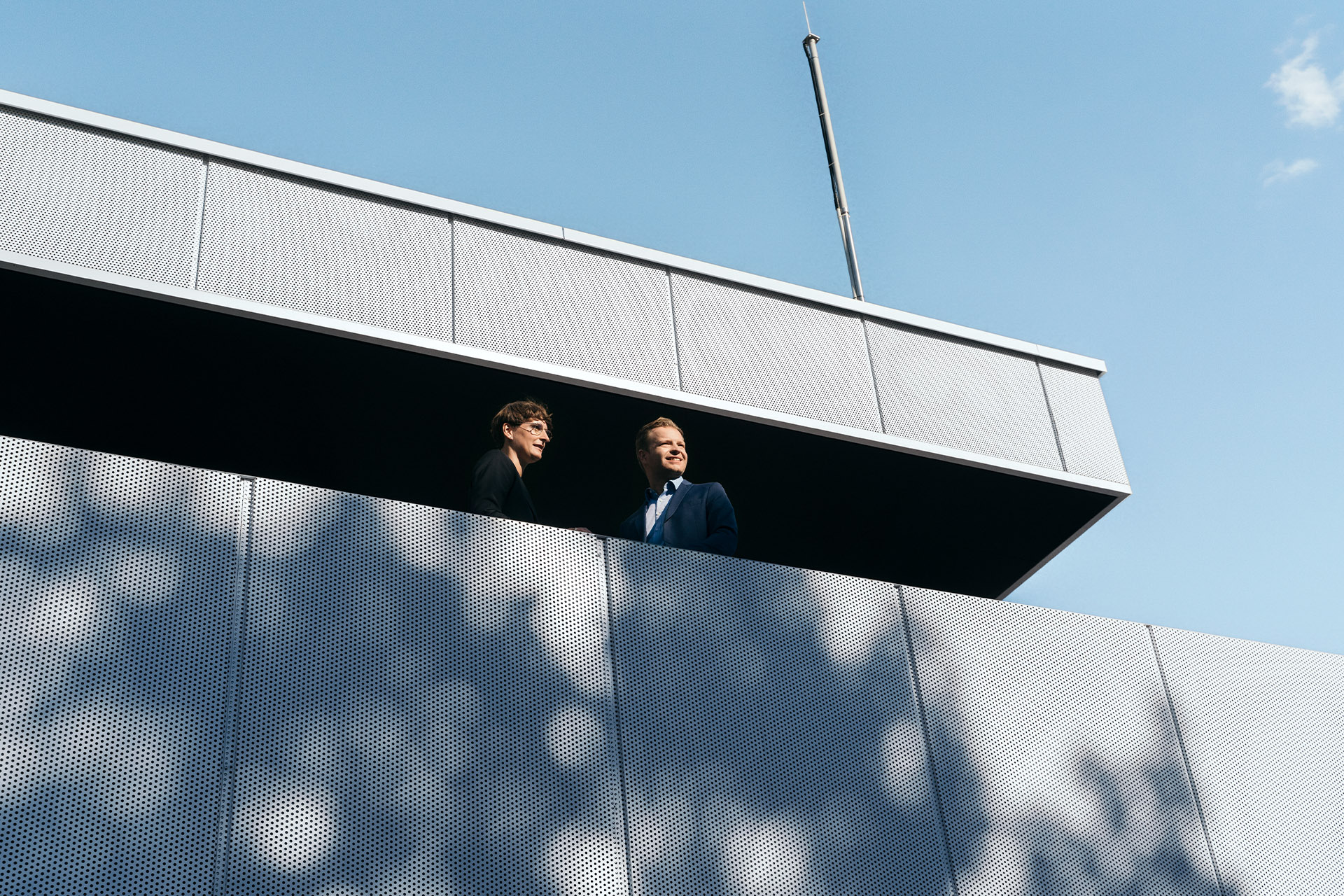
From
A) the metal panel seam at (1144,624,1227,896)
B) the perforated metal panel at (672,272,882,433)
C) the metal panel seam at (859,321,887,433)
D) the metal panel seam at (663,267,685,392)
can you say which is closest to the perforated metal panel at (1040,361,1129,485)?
the metal panel seam at (859,321,887,433)

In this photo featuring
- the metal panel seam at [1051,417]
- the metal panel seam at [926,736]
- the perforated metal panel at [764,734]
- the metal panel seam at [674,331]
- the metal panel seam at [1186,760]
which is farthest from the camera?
the metal panel seam at [1051,417]

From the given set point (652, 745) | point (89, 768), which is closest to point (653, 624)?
point (652, 745)

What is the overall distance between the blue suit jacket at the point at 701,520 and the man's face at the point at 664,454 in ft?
0.53

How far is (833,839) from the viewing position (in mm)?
4926

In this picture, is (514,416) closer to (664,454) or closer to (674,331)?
(664,454)

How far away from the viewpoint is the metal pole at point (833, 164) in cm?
1084

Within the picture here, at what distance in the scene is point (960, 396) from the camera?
9500mm

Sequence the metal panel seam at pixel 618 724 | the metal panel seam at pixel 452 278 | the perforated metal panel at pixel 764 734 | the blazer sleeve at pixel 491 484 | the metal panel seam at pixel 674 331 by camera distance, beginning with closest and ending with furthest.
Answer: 1. the metal panel seam at pixel 618 724
2. the perforated metal panel at pixel 764 734
3. the blazer sleeve at pixel 491 484
4. the metal panel seam at pixel 452 278
5. the metal panel seam at pixel 674 331

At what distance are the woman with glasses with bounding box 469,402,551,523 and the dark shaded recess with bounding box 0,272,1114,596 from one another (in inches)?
78.4

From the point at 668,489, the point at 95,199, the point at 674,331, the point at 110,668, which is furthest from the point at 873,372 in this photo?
the point at 110,668

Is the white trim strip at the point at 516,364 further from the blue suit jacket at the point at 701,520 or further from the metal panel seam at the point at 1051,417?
the blue suit jacket at the point at 701,520

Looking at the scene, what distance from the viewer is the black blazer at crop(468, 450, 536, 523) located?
550cm

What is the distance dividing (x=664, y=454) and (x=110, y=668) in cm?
281

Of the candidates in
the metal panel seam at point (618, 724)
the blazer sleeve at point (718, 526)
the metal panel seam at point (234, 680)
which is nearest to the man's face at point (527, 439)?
the blazer sleeve at point (718, 526)
